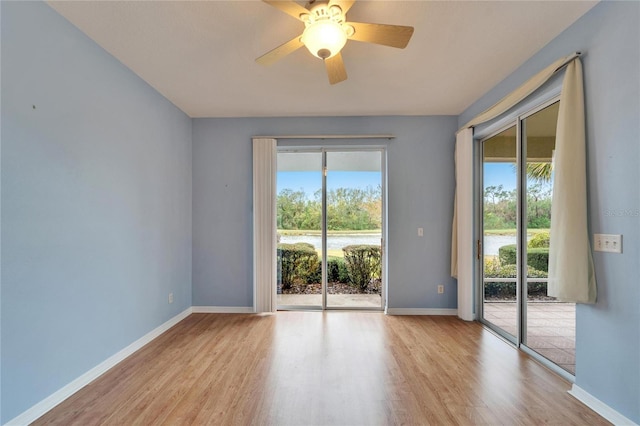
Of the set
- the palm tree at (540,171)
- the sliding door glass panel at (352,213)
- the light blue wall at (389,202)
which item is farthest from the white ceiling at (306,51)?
the palm tree at (540,171)

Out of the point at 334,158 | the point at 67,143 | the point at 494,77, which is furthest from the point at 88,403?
the point at 494,77

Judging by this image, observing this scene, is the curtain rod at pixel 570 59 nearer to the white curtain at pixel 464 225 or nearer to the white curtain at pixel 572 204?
the white curtain at pixel 572 204

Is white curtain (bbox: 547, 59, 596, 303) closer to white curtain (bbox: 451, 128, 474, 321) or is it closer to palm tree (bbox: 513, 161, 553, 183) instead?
palm tree (bbox: 513, 161, 553, 183)

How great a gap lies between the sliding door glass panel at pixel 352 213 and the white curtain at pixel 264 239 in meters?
0.75

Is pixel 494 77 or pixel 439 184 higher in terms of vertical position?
pixel 494 77

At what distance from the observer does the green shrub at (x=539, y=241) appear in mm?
2373

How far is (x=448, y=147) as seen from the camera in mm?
3594

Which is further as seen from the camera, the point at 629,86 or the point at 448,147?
the point at 448,147

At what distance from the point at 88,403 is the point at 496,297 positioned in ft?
12.6

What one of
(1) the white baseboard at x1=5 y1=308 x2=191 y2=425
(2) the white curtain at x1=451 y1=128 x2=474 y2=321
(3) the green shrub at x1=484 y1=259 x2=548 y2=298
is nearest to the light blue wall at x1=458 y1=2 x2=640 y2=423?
(3) the green shrub at x1=484 y1=259 x2=548 y2=298

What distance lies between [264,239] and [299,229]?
1.66ft

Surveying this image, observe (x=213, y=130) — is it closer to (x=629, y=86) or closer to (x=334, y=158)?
(x=334, y=158)

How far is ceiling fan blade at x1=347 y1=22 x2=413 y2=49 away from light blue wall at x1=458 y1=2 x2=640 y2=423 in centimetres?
128

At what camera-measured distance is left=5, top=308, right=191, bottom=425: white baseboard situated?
1.64 metres
